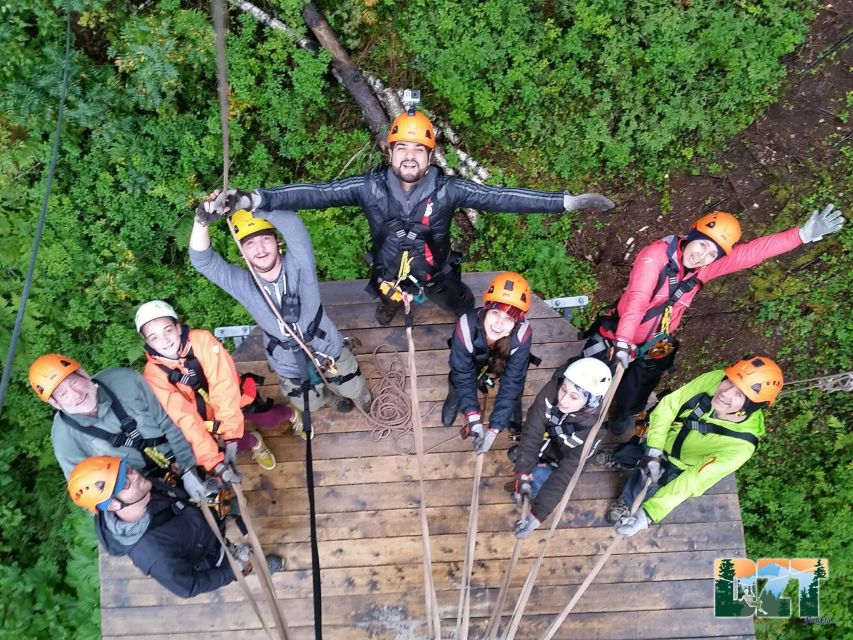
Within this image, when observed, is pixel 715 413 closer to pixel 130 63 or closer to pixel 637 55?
pixel 637 55

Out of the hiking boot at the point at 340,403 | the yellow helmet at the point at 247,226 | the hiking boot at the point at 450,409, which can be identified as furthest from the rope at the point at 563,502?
the yellow helmet at the point at 247,226

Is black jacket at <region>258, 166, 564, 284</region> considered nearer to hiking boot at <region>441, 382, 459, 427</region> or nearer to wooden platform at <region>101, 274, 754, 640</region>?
hiking boot at <region>441, 382, 459, 427</region>

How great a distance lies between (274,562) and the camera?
14.8ft

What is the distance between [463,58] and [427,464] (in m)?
4.43

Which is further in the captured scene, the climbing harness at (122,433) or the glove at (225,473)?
the glove at (225,473)

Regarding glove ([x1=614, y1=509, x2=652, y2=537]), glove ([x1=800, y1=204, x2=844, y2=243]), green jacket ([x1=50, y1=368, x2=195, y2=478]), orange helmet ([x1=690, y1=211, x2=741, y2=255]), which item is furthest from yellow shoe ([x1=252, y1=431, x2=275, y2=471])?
glove ([x1=800, y1=204, x2=844, y2=243])

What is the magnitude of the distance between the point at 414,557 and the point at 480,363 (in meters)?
1.68

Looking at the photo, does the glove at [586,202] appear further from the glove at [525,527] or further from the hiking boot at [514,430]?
the glove at [525,527]

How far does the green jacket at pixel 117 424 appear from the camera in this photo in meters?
3.69

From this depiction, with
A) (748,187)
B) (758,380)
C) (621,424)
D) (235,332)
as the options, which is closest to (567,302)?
(621,424)

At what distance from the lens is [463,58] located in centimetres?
644

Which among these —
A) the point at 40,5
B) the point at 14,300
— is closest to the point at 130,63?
the point at 40,5

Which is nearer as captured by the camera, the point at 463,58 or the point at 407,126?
the point at 407,126

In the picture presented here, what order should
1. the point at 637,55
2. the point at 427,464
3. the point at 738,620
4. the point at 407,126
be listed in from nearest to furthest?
the point at 407,126 < the point at 738,620 < the point at 427,464 < the point at 637,55
